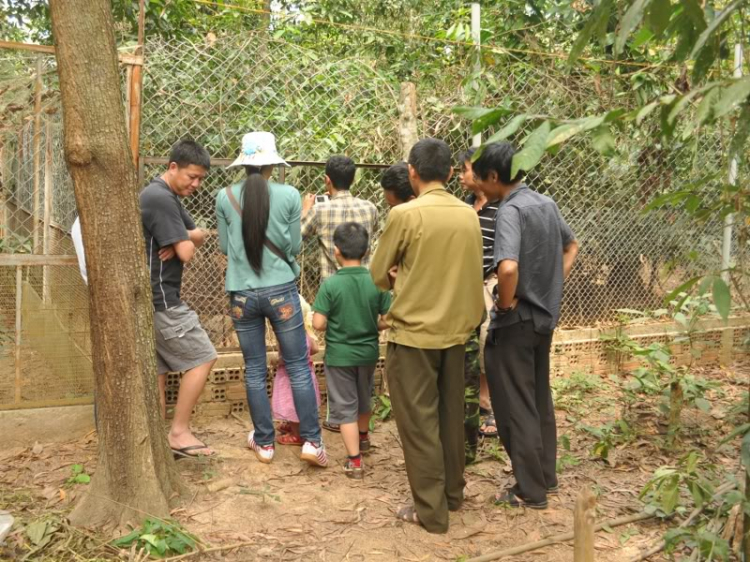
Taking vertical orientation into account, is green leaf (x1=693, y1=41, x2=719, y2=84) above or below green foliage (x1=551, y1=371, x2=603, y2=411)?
above

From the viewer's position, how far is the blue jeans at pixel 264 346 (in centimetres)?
431

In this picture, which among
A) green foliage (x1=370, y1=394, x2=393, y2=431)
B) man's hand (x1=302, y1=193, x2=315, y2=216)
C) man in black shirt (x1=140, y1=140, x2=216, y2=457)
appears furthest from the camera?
green foliage (x1=370, y1=394, x2=393, y2=431)

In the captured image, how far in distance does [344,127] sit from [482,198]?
137 cm

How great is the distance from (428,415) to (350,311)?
956 millimetres

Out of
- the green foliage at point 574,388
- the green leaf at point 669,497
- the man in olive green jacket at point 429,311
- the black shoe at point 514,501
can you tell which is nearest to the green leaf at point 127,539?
the man in olive green jacket at point 429,311

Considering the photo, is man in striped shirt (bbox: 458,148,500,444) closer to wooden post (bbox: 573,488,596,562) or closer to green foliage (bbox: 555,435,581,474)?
green foliage (bbox: 555,435,581,474)

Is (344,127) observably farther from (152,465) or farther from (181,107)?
(152,465)

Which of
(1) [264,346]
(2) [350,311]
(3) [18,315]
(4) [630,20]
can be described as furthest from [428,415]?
(3) [18,315]

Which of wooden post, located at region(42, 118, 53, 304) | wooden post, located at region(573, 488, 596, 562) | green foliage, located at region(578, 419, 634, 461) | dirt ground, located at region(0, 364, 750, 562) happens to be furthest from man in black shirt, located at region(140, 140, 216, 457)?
wooden post, located at region(573, 488, 596, 562)

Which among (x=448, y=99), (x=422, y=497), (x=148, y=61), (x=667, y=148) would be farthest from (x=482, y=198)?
(x=667, y=148)

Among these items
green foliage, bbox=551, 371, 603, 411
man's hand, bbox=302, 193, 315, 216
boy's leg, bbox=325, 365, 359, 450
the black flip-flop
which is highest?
man's hand, bbox=302, 193, 315, 216

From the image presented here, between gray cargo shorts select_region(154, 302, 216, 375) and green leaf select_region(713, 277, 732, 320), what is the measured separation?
2.95 metres

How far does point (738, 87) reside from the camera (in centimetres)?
162

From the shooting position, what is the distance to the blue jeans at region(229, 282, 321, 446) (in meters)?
4.31
